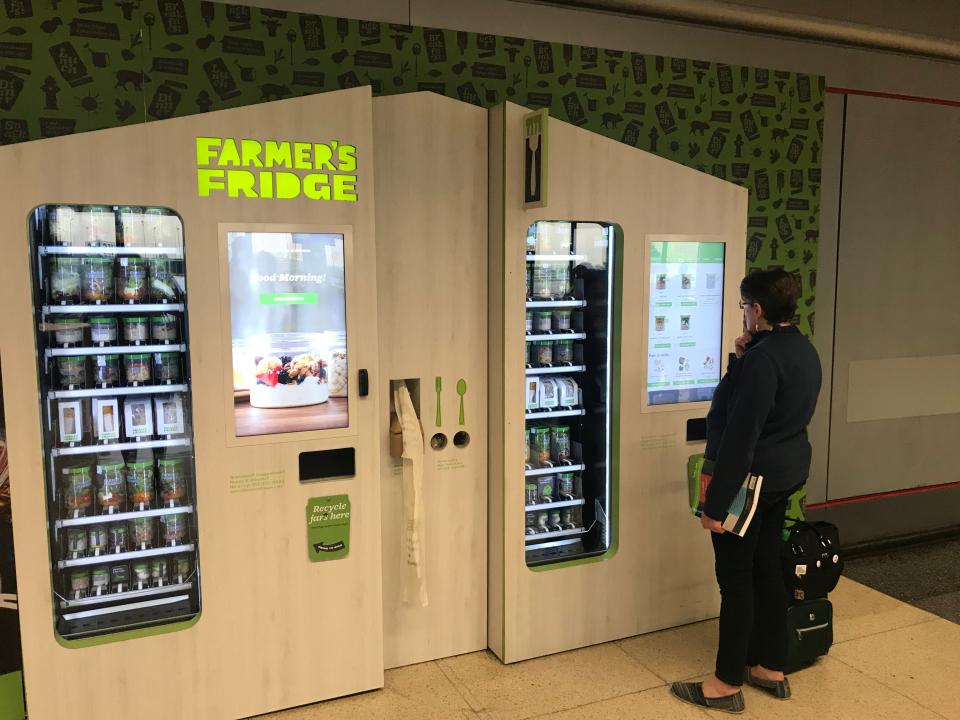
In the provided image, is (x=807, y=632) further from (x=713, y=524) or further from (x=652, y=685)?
(x=713, y=524)

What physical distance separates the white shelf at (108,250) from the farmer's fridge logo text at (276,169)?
25 cm

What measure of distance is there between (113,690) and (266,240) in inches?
69.0

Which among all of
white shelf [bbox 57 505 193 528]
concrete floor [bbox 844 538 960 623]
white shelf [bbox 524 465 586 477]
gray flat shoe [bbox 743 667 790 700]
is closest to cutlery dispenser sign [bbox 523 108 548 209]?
white shelf [bbox 524 465 586 477]

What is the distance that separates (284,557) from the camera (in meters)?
3.01

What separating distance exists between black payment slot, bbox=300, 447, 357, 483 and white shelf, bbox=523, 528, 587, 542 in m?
1.03

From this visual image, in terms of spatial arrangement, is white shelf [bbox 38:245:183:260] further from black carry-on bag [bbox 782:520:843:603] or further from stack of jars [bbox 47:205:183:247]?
black carry-on bag [bbox 782:520:843:603]

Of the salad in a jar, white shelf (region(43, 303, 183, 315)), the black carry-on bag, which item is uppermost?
white shelf (region(43, 303, 183, 315))

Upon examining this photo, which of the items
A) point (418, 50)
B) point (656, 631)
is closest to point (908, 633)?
point (656, 631)

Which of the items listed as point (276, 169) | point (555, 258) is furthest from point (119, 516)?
point (555, 258)

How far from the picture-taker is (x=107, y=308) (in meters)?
2.74

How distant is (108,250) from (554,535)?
7.55ft

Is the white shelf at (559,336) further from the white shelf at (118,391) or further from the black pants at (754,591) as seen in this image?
the white shelf at (118,391)

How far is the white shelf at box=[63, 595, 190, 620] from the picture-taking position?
9.46 feet

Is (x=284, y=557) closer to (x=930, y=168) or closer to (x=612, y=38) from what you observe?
(x=612, y=38)
